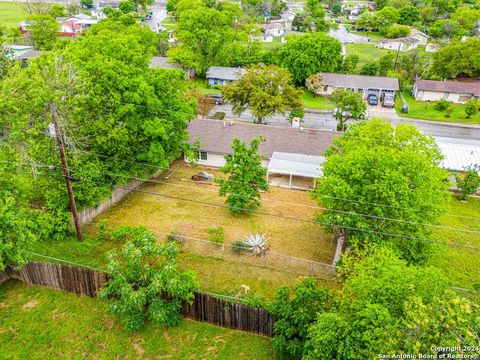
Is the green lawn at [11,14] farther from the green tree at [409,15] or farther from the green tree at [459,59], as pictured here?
the green tree at [409,15]

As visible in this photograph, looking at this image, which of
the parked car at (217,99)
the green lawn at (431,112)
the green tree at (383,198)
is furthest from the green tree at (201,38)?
the green tree at (383,198)

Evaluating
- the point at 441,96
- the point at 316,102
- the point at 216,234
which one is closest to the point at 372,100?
the point at 316,102

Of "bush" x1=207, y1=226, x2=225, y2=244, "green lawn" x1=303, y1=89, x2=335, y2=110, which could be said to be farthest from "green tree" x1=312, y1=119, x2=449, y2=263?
"green lawn" x1=303, y1=89, x2=335, y2=110

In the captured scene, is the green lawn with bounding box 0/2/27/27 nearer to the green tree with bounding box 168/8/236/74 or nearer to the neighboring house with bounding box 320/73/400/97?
the green tree with bounding box 168/8/236/74

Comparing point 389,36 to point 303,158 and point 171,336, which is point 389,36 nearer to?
point 303,158

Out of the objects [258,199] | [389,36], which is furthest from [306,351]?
[389,36]
